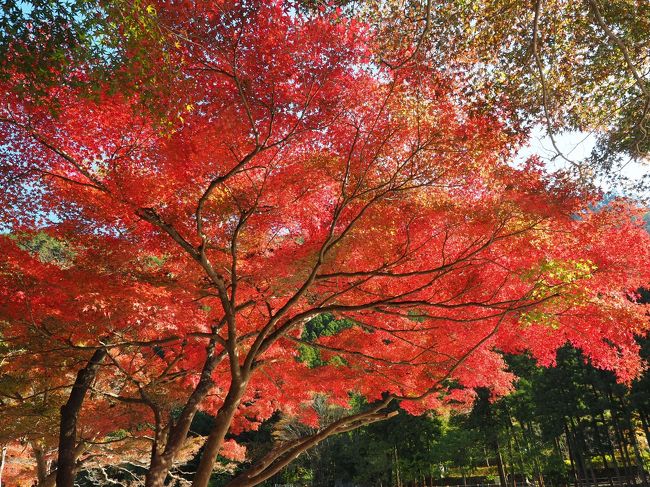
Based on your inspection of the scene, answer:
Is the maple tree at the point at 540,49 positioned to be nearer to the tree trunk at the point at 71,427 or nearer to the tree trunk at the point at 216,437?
the tree trunk at the point at 216,437

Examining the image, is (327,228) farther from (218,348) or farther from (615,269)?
(615,269)

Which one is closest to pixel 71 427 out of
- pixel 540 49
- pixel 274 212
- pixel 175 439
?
pixel 175 439

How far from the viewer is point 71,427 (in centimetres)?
734

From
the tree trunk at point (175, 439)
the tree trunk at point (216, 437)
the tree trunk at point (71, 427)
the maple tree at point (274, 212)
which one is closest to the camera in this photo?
the maple tree at point (274, 212)

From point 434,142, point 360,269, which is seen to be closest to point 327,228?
point 360,269

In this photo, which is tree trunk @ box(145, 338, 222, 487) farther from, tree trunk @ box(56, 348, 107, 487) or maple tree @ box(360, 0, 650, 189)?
maple tree @ box(360, 0, 650, 189)

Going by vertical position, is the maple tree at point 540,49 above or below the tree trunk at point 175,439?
above

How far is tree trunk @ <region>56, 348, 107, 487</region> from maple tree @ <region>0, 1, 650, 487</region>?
0.03 metres

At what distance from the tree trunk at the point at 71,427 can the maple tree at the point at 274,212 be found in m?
0.03

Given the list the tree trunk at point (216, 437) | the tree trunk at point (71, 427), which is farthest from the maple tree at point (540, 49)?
the tree trunk at point (71, 427)

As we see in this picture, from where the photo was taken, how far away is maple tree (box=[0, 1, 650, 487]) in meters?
4.85

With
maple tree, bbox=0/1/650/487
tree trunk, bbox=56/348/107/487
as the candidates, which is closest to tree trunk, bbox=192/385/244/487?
maple tree, bbox=0/1/650/487

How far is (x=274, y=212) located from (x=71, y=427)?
5.01 m

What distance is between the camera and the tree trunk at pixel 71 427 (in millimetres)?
7070
